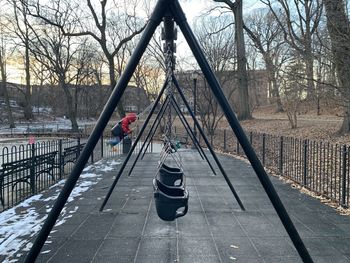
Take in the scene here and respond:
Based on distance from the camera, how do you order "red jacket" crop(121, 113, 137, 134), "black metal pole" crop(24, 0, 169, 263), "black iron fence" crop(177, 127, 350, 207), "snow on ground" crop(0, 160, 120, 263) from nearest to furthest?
1. "black metal pole" crop(24, 0, 169, 263)
2. "snow on ground" crop(0, 160, 120, 263)
3. "black iron fence" crop(177, 127, 350, 207)
4. "red jacket" crop(121, 113, 137, 134)

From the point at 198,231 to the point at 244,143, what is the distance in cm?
240

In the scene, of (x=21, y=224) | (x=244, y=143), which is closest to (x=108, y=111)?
(x=244, y=143)

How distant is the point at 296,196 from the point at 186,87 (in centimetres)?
1433

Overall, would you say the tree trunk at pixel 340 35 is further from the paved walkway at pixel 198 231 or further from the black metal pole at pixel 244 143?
the black metal pole at pixel 244 143

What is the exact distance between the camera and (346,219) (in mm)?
4867

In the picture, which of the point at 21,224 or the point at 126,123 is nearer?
the point at 21,224

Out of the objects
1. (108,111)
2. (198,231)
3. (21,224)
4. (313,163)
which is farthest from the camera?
(313,163)

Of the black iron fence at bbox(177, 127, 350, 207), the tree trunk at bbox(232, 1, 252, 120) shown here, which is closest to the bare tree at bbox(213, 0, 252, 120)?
the tree trunk at bbox(232, 1, 252, 120)

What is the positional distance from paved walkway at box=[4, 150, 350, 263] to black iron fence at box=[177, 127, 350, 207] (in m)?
0.57

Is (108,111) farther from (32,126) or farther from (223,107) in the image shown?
(32,126)

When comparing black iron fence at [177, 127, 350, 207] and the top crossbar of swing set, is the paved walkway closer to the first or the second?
black iron fence at [177, 127, 350, 207]

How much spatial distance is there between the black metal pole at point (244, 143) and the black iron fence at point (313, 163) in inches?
143

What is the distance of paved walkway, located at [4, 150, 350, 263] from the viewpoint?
3678 mm

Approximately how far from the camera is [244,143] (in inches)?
96.0
